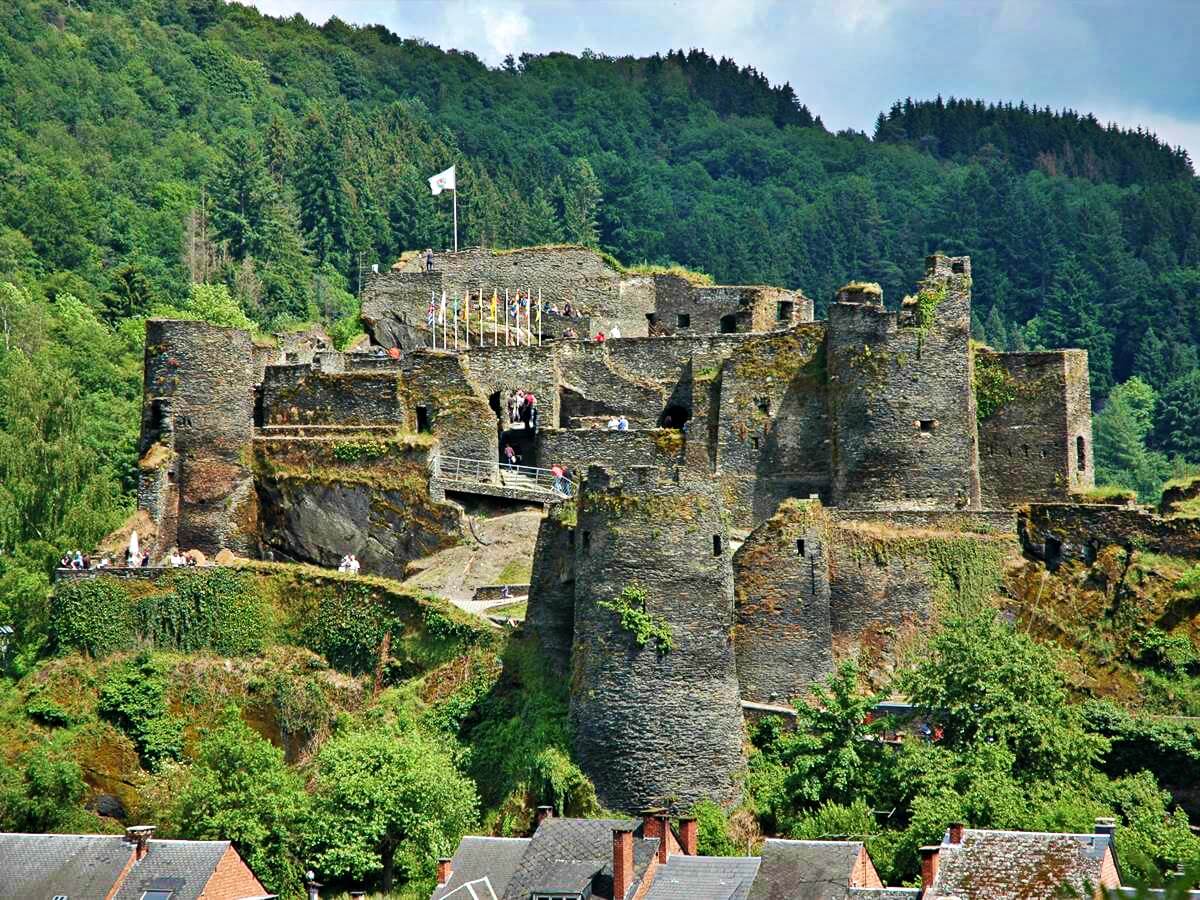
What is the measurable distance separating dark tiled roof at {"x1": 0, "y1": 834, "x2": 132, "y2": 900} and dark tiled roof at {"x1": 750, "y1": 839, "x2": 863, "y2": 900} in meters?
13.6

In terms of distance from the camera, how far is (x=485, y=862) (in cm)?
5175

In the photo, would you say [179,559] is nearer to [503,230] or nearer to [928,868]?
[928,868]

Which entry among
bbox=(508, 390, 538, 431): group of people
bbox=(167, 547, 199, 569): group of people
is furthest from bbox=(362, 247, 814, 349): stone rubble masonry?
bbox=(167, 547, 199, 569): group of people

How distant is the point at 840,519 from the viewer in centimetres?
5956

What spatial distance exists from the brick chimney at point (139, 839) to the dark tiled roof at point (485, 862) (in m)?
6.35

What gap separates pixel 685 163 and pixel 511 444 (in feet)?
358

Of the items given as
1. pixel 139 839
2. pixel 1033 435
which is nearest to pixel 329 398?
pixel 139 839

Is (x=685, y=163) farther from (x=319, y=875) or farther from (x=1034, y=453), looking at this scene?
(x=319, y=875)

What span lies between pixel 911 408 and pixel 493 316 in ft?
59.9

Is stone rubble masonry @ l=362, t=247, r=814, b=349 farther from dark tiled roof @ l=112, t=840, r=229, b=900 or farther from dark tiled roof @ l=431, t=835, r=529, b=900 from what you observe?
dark tiled roof @ l=112, t=840, r=229, b=900

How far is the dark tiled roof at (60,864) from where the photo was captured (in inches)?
2039

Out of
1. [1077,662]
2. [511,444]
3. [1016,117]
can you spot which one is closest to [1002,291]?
[1016,117]

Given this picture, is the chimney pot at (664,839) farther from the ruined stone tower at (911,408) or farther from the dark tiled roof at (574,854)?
the ruined stone tower at (911,408)

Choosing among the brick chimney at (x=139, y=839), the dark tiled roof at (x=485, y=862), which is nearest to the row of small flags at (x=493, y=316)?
the dark tiled roof at (x=485, y=862)
